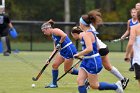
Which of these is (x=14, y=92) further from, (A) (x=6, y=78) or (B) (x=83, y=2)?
(B) (x=83, y=2)

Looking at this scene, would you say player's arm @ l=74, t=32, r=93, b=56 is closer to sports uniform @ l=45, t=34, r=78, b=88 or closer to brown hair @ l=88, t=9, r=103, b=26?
brown hair @ l=88, t=9, r=103, b=26

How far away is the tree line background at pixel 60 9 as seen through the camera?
47031 millimetres

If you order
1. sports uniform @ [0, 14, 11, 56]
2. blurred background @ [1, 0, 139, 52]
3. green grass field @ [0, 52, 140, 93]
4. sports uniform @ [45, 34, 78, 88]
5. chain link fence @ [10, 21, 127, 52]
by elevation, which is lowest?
blurred background @ [1, 0, 139, 52]

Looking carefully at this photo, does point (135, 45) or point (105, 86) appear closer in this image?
point (135, 45)

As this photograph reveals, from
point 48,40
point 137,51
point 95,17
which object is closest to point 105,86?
point 137,51

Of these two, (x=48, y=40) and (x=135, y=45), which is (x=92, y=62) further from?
(x=48, y=40)

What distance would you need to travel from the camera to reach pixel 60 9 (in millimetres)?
50656

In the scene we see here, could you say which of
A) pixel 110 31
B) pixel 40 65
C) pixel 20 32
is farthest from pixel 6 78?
pixel 20 32

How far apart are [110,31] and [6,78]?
15.7m

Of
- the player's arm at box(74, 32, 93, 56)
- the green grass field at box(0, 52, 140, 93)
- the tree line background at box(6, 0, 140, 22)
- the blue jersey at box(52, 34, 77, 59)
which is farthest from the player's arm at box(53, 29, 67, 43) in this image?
the tree line background at box(6, 0, 140, 22)

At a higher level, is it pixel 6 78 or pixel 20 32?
pixel 6 78

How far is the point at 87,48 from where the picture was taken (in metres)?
10.8

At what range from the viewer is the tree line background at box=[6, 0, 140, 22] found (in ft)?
154

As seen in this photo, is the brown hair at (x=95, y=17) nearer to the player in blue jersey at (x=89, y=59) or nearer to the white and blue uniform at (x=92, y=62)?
the player in blue jersey at (x=89, y=59)
